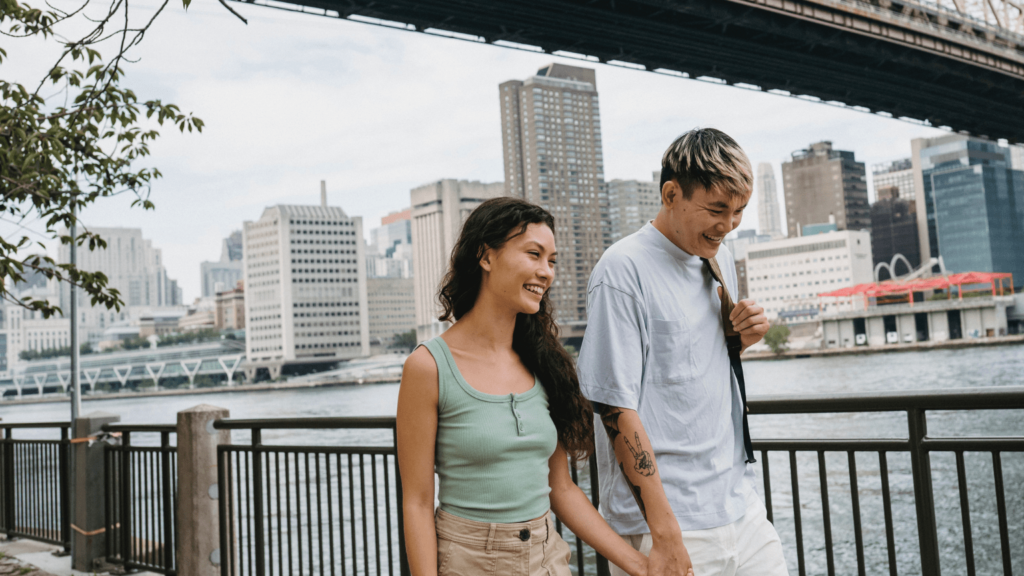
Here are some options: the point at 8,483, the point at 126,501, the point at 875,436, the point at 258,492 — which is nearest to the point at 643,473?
the point at 875,436

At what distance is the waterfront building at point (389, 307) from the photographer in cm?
13300

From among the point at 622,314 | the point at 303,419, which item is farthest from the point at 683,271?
the point at 303,419

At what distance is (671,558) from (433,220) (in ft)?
402

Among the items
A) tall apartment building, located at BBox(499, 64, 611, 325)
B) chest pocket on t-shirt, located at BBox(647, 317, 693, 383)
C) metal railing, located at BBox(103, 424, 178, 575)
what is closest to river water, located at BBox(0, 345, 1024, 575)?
chest pocket on t-shirt, located at BBox(647, 317, 693, 383)

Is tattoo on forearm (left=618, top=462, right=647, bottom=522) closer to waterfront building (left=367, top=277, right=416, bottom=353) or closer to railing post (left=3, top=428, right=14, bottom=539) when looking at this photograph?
railing post (left=3, top=428, right=14, bottom=539)

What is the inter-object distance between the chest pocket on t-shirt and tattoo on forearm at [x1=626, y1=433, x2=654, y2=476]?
160 mm

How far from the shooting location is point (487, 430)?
172 cm

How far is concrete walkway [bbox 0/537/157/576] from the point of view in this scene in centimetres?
534

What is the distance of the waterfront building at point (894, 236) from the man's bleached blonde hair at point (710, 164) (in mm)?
124887

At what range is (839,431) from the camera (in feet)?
106

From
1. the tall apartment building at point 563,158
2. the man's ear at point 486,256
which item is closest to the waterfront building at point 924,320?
the tall apartment building at point 563,158

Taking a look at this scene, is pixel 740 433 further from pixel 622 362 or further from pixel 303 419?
pixel 303 419

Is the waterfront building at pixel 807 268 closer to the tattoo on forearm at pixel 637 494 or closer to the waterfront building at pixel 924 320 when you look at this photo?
the waterfront building at pixel 924 320

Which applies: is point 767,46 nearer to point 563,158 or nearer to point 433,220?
point 563,158
